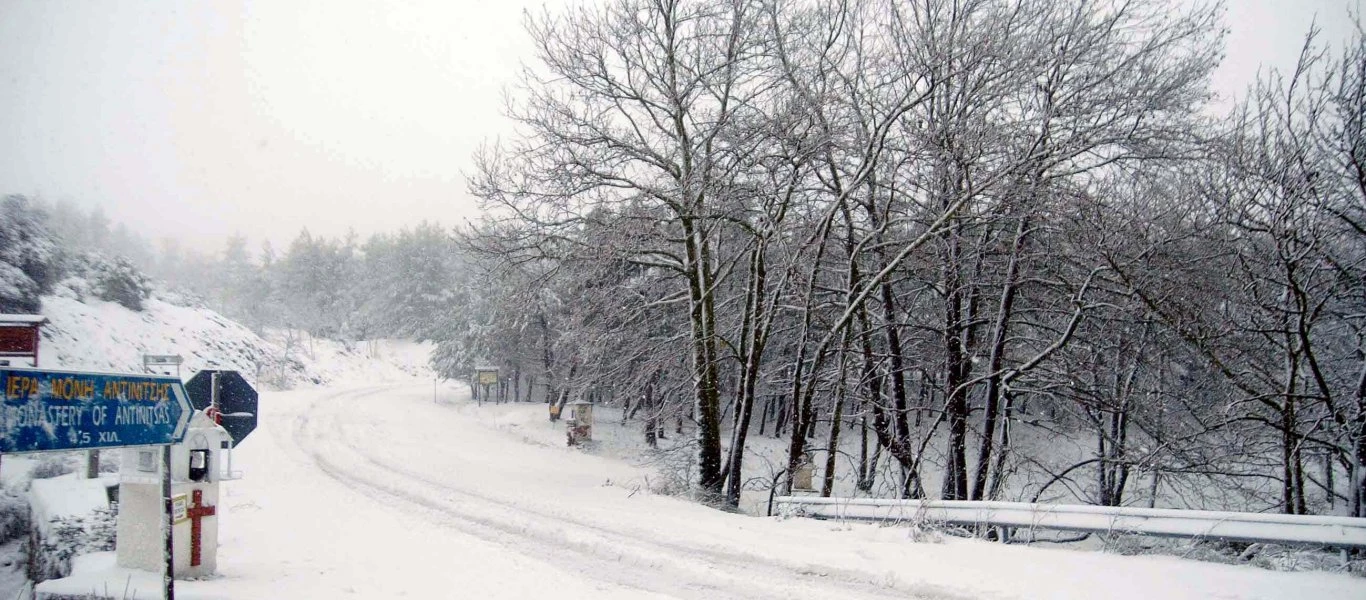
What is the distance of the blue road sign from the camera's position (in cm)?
341

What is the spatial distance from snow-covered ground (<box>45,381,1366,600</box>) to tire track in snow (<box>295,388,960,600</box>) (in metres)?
0.02

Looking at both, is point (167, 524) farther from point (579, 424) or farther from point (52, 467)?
point (579, 424)

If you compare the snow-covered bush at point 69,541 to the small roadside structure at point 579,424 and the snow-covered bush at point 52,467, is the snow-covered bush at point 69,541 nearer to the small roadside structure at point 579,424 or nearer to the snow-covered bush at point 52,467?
the snow-covered bush at point 52,467

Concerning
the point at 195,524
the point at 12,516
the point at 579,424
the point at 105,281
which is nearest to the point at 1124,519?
the point at 195,524

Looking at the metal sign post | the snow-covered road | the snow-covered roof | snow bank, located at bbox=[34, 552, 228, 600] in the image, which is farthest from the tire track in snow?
the snow-covered roof

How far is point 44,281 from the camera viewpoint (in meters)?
10.7

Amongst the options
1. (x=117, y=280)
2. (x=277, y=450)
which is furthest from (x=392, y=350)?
(x=277, y=450)

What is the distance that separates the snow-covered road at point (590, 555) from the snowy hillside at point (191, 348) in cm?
219

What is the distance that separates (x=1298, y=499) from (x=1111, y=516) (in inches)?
240

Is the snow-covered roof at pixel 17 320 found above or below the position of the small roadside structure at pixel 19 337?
above

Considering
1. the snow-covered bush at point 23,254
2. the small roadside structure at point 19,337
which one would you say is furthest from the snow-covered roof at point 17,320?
the snow-covered bush at point 23,254

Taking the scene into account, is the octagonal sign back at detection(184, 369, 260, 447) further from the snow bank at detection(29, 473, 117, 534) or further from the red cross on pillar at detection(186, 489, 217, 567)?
the snow bank at detection(29, 473, 117, 534)

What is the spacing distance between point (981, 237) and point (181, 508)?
36.4ft

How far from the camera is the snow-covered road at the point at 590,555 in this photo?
17.2ft
